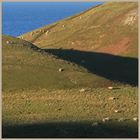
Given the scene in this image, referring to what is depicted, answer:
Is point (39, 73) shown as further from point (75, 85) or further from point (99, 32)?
point (99, 32)

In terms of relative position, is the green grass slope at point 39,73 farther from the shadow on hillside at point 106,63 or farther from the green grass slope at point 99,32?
the green grass slope at point 99,32

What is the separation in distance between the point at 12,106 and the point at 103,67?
Result: 99.3 ft

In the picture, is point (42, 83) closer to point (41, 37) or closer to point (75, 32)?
point (75, 32)

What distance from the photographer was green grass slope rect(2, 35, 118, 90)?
52.3 metres

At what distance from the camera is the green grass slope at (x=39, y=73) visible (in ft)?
172

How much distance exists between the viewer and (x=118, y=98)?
153 feet

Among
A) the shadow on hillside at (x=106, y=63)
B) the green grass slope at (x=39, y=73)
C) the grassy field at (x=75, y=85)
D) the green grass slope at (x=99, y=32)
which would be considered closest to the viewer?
the grassy field at (x=75, y=85)

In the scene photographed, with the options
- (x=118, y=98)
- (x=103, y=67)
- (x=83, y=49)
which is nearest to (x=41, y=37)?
(x=83, y=49)

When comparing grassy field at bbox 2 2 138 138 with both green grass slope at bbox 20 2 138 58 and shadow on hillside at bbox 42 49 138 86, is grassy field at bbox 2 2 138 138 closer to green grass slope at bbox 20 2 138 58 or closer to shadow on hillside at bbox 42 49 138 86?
shadow on hillside at bbox 42 49 138 86

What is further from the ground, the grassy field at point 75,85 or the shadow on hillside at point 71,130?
the grassy field at point 75,85

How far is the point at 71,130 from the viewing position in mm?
33531

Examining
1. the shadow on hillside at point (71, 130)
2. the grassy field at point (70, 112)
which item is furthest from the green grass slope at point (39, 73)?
the shadow on hillside at point (71, 130)

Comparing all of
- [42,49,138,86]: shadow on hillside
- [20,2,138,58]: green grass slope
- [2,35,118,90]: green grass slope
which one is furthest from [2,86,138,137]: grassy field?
[20,2,138,58]: green grass slope

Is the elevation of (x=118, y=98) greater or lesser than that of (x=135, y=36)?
lesser
